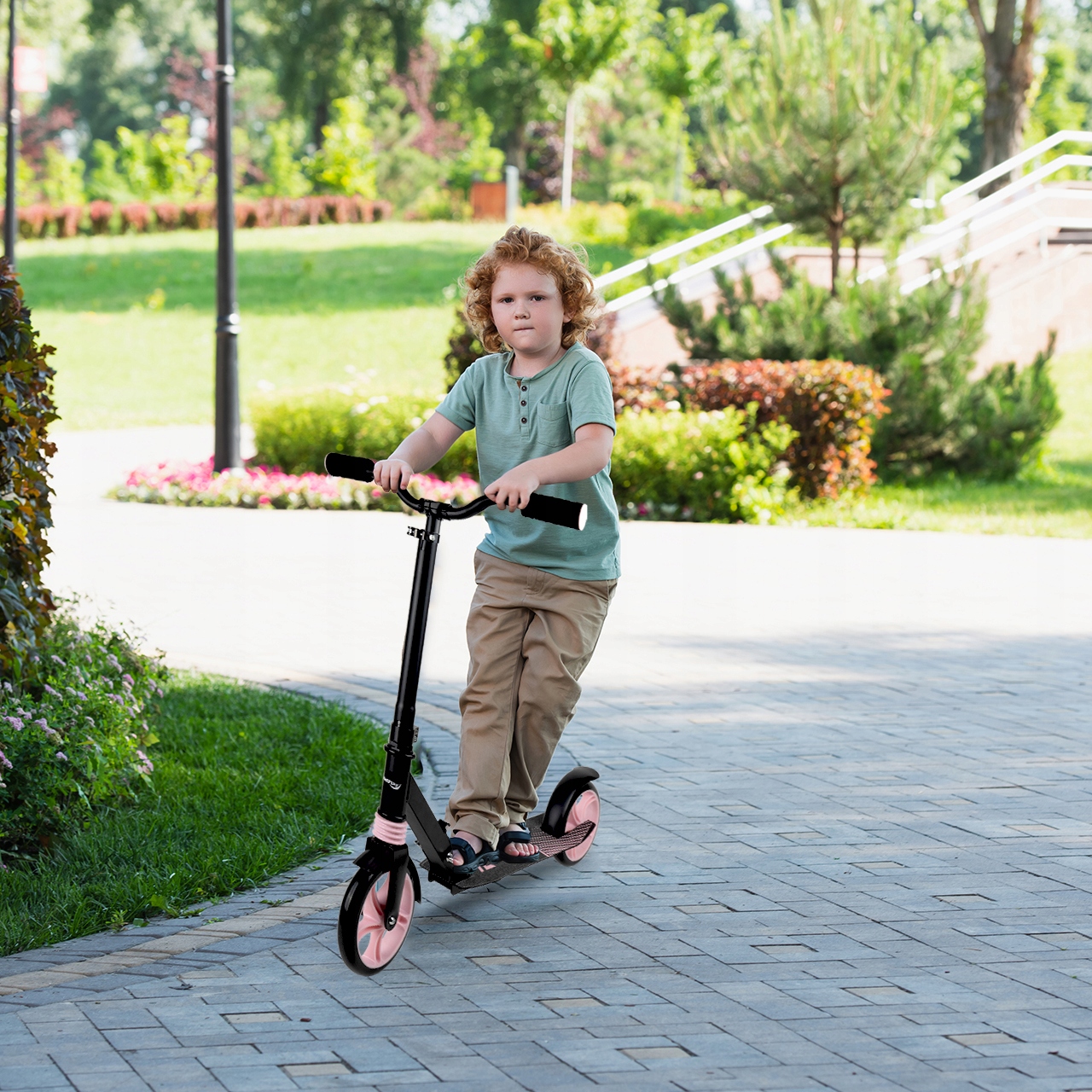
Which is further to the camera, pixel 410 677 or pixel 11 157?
pixel 11 157

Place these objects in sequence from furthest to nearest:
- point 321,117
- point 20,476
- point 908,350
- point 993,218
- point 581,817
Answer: point 321,117, point 993,218, point 908,350, point 20,476, point 581,817

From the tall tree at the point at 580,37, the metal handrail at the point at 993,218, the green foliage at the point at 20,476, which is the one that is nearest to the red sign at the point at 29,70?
the tall tree at the point at 580,37

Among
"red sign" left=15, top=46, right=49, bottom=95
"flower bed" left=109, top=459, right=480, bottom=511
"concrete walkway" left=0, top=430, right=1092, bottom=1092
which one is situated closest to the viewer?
"concrete walkway" left=0, top=430, right=1092, bottom=1092

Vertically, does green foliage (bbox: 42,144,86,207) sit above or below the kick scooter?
above

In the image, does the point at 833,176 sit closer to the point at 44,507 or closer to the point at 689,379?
the point at 689,379

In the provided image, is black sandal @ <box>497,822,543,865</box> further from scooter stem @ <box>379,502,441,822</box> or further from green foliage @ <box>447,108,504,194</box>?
green foliage @ <box>447,108,504,194</box>

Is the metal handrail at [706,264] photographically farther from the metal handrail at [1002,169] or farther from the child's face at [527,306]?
the child's face at [527,306]

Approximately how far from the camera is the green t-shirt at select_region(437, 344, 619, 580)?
153 inches

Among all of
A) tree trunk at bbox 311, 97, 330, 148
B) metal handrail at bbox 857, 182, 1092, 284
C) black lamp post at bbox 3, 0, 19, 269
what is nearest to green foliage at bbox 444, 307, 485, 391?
metal handrail at bbox 857, 182, 1092, 284

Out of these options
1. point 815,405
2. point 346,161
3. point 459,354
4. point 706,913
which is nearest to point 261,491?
point 459,354

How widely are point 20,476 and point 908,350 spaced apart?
32.8ft

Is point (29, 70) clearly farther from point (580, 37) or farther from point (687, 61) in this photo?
point (687, 61)

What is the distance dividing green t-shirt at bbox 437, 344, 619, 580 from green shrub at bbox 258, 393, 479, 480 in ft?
27.8

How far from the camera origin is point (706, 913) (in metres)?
3.92
